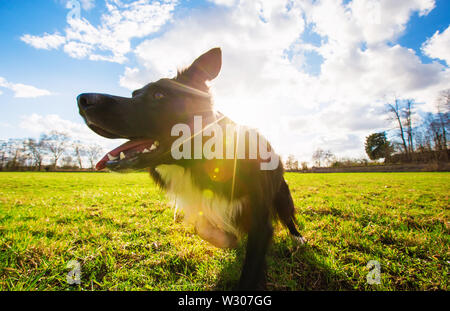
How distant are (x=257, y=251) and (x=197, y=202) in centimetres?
94

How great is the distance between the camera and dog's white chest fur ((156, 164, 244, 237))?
7.01 feet

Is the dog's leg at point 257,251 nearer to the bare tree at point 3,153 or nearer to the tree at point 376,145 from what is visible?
the tree at point 376,145

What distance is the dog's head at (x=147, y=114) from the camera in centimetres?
186

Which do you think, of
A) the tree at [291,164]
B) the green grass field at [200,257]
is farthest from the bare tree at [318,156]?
the green grass field at [200,257]

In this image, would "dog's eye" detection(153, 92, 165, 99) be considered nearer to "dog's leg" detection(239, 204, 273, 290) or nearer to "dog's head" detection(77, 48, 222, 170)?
"dog's head" detection(77, 48, 222, 170)

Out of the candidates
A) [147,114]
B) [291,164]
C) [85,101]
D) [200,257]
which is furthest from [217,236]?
[291,164]

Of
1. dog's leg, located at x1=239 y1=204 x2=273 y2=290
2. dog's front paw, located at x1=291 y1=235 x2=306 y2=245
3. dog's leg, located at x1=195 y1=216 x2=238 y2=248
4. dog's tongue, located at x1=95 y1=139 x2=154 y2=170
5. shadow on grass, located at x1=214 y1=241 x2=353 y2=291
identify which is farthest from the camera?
dog's front paw, located at x1=291 y1=235 x2=306 y2=245

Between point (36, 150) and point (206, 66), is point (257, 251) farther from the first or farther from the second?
point (36, 150)

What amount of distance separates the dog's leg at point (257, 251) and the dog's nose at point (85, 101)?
5.82 feet

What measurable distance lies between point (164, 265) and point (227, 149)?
1.30m

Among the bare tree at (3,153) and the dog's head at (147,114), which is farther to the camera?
the bare tree at (3,153)

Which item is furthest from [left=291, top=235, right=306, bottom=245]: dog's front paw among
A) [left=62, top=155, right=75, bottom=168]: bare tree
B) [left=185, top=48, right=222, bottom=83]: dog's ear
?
[left=62, top=155, right=75, bottom=168]: bare tree

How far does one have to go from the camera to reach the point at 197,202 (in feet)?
7.66

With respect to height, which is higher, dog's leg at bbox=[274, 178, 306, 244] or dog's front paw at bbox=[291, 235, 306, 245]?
dog's leg at bbox=[274, 178, 306, 244]
